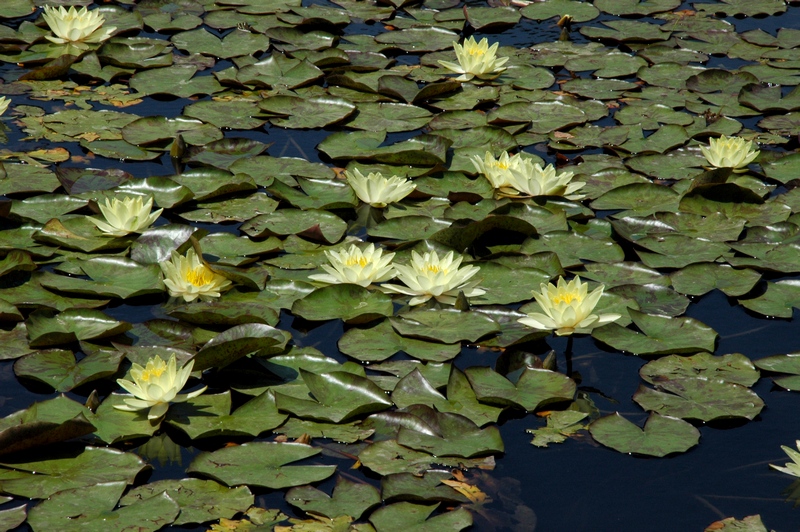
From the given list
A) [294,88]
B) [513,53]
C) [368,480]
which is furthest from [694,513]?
[513,53]

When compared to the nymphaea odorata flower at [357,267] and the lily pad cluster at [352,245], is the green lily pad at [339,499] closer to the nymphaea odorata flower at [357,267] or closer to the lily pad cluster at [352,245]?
the lily pad cluster at [352,245]

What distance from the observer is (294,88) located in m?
6.53

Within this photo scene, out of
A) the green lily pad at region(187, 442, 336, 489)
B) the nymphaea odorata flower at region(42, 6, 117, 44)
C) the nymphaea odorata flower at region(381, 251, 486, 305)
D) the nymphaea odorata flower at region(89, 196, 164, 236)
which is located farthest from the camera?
the nymphaea odorata flower at region(42, 6, 117, 44)

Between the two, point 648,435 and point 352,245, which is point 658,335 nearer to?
point 648,435

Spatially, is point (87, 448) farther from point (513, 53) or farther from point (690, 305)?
point (513, 53)

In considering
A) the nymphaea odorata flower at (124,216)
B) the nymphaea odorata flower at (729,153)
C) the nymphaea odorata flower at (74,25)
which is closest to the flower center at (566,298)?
the nymphaea odorata flower at (729,153)

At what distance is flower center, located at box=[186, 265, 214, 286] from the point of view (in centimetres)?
411

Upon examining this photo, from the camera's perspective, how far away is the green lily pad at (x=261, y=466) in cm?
313

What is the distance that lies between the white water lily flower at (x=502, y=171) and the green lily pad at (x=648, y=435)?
1.96 metres

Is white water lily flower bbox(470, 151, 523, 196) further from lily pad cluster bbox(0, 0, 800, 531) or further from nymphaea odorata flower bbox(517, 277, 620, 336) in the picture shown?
nymphaea odorata flower bbox(517, 277, 620, 336)

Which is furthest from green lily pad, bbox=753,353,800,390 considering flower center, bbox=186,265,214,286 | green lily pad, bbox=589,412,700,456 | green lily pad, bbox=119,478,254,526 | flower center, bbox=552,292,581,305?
flower center, bbox=186,265,214,286

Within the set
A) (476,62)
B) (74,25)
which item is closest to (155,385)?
(476,62)

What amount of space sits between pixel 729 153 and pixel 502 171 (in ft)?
4.70

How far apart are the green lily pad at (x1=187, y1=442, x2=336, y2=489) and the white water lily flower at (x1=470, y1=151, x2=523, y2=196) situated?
7.70 ft
